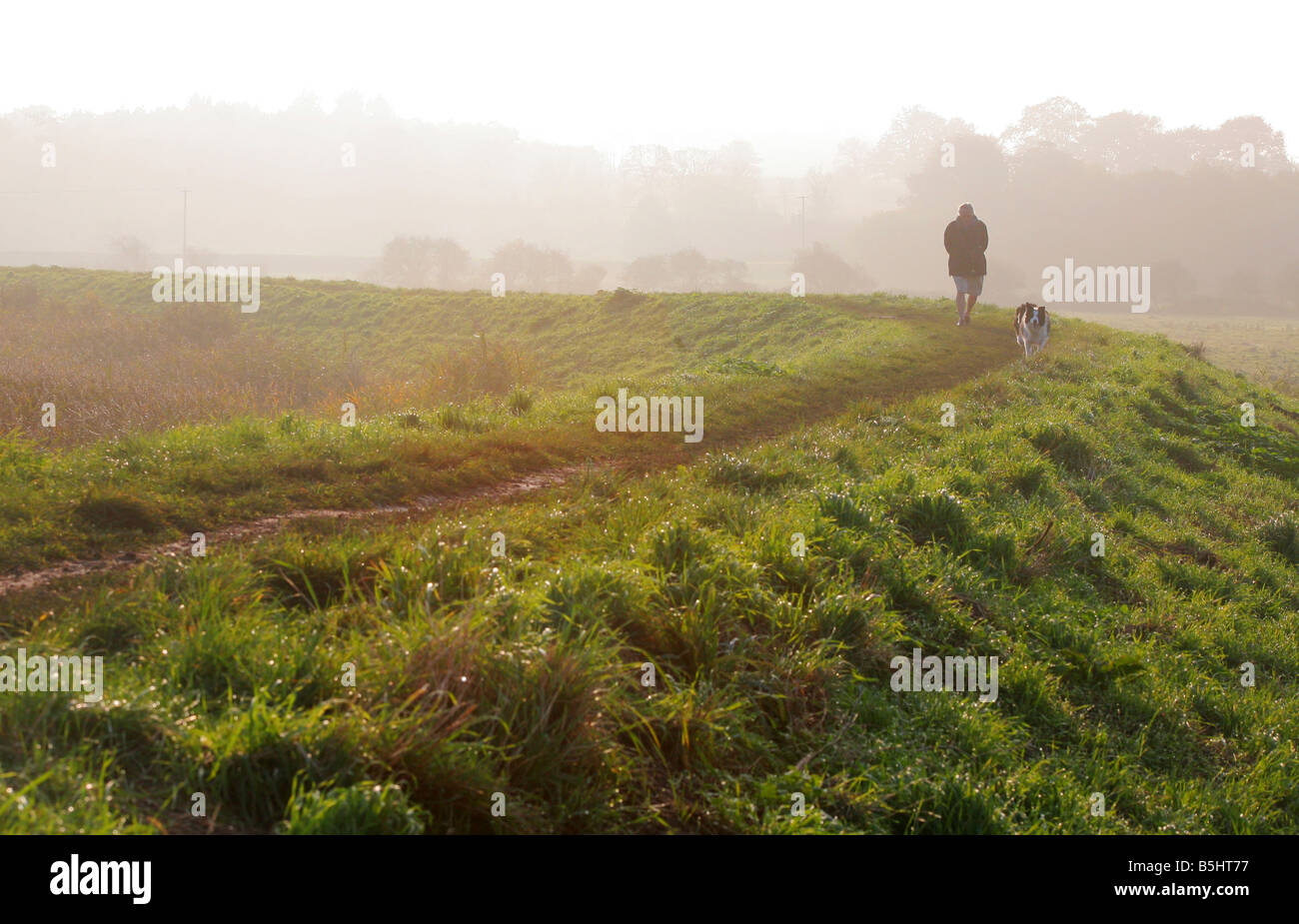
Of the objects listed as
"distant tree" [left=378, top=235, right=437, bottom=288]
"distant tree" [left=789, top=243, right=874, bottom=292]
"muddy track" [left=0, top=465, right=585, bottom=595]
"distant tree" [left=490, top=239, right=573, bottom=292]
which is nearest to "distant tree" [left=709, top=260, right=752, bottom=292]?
"distant tree" [left=789, top=243, right=874, bottom=292]

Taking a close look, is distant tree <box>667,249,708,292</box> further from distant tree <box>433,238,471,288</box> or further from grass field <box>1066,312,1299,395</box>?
grass field <box>1066,312,1299,395</box>

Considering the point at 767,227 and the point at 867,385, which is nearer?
the point at 867,385

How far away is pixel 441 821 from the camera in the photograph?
3193 millimetres

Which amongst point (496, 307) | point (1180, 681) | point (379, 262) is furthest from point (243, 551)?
point (379, 262)

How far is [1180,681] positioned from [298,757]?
5.70 metres

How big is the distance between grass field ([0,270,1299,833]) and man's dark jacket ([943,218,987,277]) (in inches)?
327

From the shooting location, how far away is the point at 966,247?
752 inches

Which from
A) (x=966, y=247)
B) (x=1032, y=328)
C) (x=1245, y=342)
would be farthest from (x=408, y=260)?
(x=1032, y=328)

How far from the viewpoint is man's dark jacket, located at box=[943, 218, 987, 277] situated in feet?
62.3

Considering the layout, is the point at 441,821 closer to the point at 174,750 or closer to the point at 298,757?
the point at 298,757

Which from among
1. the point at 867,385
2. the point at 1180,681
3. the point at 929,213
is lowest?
the point at 1180,681

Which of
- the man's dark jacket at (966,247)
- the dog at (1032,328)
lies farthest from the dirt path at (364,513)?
the man's dark jacket at (966,247)
